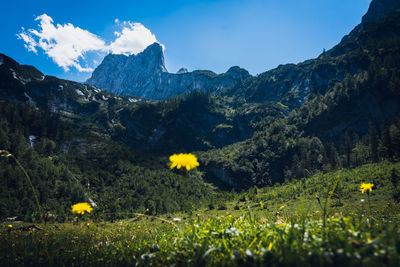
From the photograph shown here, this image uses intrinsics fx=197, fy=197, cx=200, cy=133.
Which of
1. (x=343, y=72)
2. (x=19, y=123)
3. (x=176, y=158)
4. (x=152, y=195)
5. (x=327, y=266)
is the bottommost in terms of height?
(x=152, y=195)

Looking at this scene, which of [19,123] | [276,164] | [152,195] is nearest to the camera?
[152,195]

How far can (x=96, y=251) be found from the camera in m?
3.89

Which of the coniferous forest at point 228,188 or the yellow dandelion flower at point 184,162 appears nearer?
the coniferous forest at point 228,188

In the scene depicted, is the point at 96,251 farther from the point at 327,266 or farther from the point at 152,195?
the point at 152,195

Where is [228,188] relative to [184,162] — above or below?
below

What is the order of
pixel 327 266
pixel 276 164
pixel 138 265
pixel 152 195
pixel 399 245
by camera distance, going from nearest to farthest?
pixel 327 266
pixel 399 245
pixel 138 265
pixel 152 195
pixel 276 164

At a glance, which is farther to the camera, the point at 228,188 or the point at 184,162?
the point at 228,188

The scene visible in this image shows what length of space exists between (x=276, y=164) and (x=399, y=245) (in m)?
133

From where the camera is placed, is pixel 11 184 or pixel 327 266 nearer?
pixel 327 266

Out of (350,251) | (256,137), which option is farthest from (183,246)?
(256,137)

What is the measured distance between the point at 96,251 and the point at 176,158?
2.43m

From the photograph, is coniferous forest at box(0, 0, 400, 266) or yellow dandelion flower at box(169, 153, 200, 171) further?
yellow dandelion flower at box(169, 153, 200, 171)

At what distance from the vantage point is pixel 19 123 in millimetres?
93000

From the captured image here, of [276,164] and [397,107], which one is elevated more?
[397,107]
